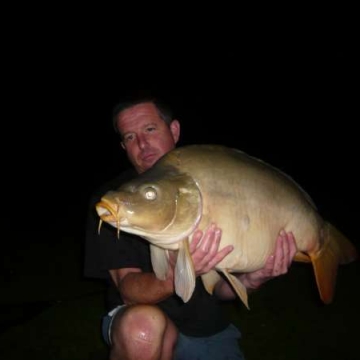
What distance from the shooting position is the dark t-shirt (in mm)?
2588

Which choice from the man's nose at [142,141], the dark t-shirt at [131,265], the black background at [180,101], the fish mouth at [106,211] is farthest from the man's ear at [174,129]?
the black background at [180,101]

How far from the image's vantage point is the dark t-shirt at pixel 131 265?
8.49 ft

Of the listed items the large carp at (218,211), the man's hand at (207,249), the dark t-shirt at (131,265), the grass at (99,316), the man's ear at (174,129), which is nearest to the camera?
the large carp at (218,211)

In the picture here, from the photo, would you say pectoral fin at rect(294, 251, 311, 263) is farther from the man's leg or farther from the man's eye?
the man's eye

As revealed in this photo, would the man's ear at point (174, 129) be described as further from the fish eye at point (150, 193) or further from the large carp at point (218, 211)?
the fish eye at point (150, 193)

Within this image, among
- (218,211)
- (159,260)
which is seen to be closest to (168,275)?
(159,260)

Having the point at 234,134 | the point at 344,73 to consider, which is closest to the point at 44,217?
the point at 234,134

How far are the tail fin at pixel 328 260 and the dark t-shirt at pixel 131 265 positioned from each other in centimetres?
76

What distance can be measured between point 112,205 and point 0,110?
101 feet

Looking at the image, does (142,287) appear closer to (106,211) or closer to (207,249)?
(207,249)

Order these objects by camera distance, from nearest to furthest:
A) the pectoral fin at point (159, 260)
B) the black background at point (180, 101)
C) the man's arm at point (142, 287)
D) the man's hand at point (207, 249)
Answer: the man's hand at point (207, 249), the pectoral fin at point (159, 260), the man's arm at point (142, 287), the black background at point (180, 101)

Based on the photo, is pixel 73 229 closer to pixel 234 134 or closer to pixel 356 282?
pixel 356 282

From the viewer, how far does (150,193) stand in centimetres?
172

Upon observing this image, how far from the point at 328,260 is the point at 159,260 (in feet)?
3.23
